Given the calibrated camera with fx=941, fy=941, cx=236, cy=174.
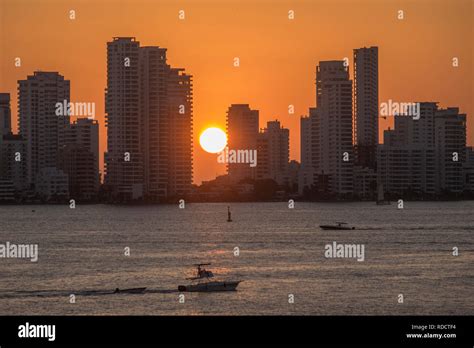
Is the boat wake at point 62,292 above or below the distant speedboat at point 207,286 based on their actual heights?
below

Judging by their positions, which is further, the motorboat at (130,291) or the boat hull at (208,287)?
the motorboat at (130,291)

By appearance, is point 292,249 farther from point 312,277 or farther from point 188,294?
point 188,294

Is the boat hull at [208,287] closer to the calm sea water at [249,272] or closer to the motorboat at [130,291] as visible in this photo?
the calm sea water at [249,272]
